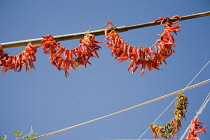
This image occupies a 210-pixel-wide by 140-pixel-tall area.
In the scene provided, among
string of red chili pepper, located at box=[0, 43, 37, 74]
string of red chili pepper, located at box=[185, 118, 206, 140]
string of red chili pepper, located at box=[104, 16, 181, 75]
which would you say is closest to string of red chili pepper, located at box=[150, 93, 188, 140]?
string of red chili pepper, located at box=[185, 118, 206, 140]

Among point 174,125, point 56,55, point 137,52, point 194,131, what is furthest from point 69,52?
point 174,125

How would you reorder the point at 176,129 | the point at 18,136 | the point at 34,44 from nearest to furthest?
the point at 34,44 < the point at 18,136 < the point at 176,129

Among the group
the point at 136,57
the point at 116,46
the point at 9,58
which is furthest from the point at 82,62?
the point at 9,58

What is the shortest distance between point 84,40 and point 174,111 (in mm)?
3388

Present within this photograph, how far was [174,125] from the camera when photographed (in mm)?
5258

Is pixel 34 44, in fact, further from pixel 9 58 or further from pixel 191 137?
pixel 191 137

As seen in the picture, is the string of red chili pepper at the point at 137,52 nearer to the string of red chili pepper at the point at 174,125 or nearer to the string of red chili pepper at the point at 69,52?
the string of red chili pepper at the point at 69,52

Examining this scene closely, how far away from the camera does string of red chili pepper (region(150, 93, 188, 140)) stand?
5.24 metres

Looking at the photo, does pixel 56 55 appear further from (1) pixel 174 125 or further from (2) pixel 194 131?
(1) pixel 174 125

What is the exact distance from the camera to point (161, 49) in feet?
9.25

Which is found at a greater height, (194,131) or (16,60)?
(16,60)

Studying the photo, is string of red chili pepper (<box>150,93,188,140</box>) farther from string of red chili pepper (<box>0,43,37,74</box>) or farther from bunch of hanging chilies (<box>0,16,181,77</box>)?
string of red chili pepper (<box>0,43,37,74</box>)

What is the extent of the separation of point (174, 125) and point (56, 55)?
11.5 feet

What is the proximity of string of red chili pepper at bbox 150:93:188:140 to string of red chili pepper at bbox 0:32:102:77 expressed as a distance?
3.20 metres
